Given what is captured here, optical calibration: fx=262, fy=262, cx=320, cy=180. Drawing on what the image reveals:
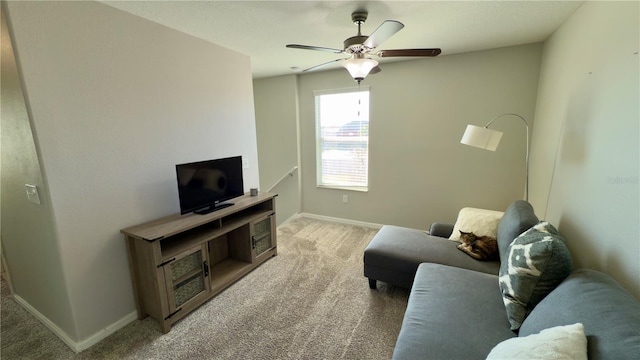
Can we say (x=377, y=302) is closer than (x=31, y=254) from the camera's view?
No

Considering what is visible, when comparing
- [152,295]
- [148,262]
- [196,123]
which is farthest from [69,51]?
[152,295]

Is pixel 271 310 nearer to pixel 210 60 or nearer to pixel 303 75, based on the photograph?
pixel 210 60

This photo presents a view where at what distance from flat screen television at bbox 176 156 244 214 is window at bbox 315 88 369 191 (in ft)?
6.09

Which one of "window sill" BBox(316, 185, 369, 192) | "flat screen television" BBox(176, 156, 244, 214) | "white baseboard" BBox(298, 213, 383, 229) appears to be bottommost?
"white baseboard" BBox(298, 213, 383, 229)

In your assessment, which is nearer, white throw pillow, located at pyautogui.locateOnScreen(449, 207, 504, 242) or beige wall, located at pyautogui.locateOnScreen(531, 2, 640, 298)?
beige wall, located at pyautogui.locateOnScreen(531, 2, 640, 298)

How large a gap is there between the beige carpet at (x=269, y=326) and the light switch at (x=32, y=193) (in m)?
1.04

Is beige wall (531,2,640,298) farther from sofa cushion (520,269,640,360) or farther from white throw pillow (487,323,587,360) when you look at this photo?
white throw pillow (487,323,587,360)

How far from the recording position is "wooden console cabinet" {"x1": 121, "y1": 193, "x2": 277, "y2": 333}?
6.31ft

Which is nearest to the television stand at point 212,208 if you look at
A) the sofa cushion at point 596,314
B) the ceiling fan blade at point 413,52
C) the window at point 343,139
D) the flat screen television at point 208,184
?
the flat screen television at point 208,184

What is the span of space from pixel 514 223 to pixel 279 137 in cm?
349

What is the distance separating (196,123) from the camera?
2.54 m

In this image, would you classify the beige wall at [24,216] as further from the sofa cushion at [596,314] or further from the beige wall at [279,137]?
the beige wall at [279,137]

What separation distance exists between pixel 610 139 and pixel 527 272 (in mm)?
941

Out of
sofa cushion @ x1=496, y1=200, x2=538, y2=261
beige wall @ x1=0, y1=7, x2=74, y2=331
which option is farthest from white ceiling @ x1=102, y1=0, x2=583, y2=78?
sofa cushion @ x1=496, y1=200, x2=538, y2=261
